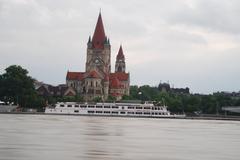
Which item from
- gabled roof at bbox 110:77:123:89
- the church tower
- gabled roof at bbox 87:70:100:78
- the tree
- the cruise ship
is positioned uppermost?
the church tower

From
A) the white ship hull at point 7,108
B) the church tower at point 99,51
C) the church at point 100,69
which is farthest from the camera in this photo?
the church tower at point 99,51

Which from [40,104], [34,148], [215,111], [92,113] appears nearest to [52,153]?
[34,148]

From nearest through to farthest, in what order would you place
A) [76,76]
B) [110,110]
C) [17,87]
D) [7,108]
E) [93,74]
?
1. [7,108]
2. [110,110]
3. [17,87]
4. [93,74]
5. [76,76]

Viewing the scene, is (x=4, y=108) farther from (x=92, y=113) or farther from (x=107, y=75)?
(x=107, y=75)

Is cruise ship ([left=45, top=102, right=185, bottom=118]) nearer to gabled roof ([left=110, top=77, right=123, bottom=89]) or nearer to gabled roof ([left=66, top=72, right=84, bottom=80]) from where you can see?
gabled roof ([left=110, top=77, right=123, bottom=89])

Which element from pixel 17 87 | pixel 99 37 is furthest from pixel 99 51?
pixel 17 87

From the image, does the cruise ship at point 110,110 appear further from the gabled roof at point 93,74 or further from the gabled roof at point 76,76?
the gabled roof at point 76,76

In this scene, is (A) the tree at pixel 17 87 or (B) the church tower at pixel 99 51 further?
(B) the church tower at pixel 99 51

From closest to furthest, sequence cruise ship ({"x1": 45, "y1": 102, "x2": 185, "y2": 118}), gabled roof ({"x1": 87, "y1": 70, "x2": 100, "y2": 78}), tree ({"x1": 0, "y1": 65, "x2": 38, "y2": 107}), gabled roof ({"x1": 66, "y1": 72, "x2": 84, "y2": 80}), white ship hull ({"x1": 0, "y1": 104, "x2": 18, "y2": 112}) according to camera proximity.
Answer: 1. white ship hull ({"x1": 0, "y1": 104, "x2": 18, "y2": 112})
2. cruise ship ({"x1": 45, "y1": 102, "x2": 185, "y2": 118})
3. tree ({"x1": 0, "y1": 65, "x2": 38, "y2": 107})
4. gabled roof ({"x1": 87, "y1": 70, "x2": 100, "y2": 78})
5. gabled roof ({"x1": 66, "y1": 72, "x2": 84, "y2": 80})

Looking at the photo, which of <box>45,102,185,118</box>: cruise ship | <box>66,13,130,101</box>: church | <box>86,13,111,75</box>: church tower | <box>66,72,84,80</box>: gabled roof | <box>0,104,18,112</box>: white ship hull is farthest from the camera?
<box>66,72,84,80</box>: gabled roof

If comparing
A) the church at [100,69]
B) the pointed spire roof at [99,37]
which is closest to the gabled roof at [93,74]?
the church at [100,69]

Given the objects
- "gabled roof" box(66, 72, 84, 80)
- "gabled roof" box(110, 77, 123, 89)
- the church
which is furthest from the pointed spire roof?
"gabled roof" box(110, 77, 123, 89)

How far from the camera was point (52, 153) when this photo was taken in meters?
33.0

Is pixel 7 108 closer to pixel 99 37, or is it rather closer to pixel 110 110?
pixel 110 110
